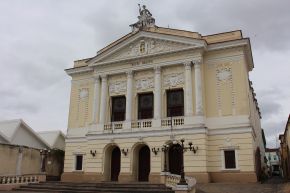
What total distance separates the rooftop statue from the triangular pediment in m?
2.59

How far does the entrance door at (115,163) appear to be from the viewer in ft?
87.0

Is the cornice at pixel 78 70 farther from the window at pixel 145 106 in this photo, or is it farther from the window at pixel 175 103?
the window at pixel 175 103

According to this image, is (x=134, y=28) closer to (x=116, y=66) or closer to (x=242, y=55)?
(x=116, y=66)

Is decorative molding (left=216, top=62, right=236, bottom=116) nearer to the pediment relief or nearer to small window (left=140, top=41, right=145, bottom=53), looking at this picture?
the pediment relief

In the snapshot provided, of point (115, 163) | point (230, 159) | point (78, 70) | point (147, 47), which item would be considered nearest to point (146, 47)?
point (147, 47)

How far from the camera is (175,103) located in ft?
85.3

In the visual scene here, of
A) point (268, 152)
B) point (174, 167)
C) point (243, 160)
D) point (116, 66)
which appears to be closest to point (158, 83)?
point (116, 66)

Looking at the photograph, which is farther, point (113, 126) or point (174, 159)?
point (113, 126)

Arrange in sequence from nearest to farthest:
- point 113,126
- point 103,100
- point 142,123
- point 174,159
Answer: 1. point 174,159
2. point 142,123
3. point 113,126
4. point 103,100

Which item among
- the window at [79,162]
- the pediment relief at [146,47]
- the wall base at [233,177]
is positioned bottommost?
the wall base at [233,177]

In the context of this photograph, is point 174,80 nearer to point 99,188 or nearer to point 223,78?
point 223,78

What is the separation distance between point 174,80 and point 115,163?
8.50m

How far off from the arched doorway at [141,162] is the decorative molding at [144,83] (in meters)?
4.85

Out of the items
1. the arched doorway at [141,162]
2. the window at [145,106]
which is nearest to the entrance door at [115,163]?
the arched doorway at [141,162]
